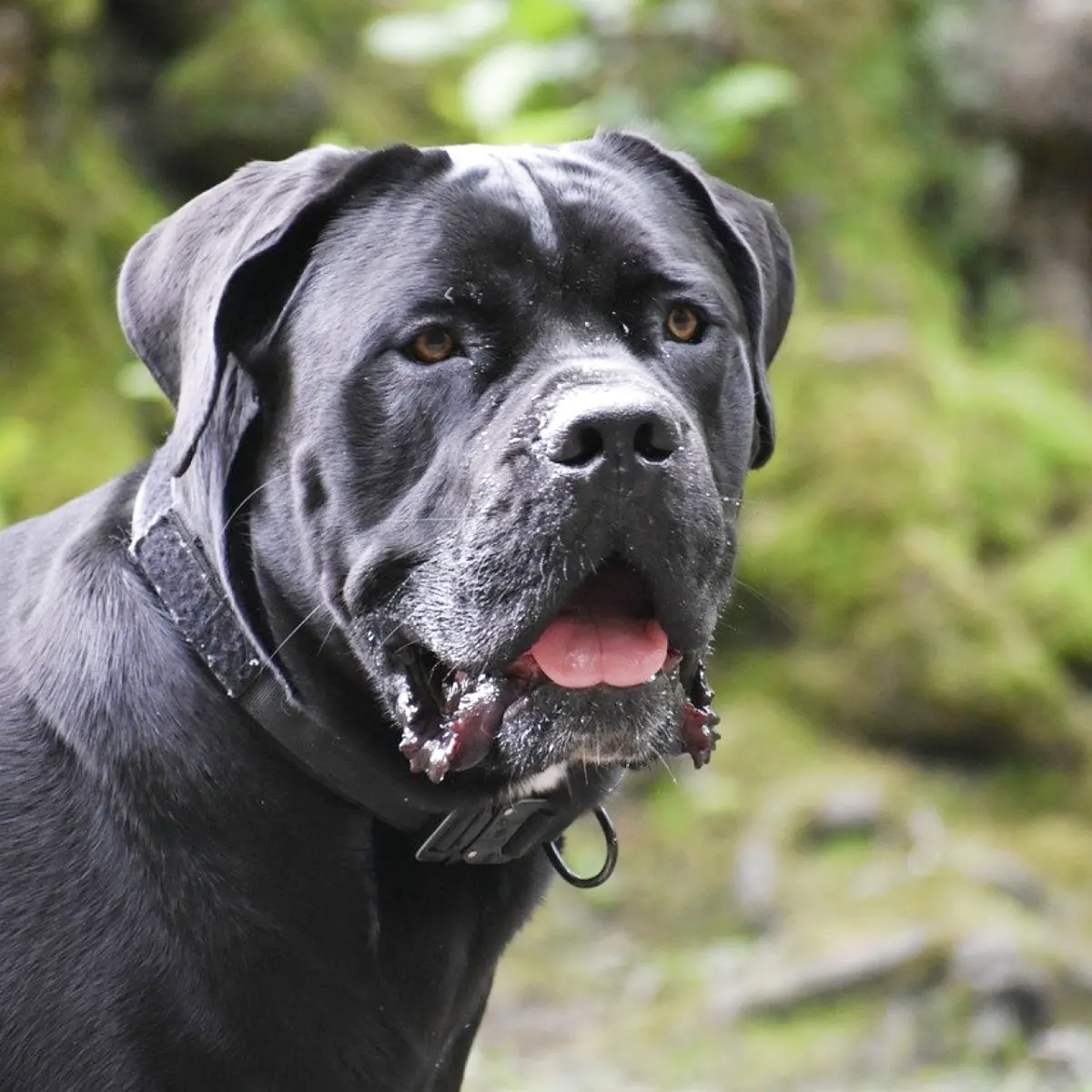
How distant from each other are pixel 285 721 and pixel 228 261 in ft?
1.98

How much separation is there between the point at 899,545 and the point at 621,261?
11.4ft

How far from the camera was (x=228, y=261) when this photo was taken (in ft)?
7.02

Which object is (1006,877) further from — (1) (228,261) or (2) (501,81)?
(1) (228,261)

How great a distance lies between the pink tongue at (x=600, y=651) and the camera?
211cm

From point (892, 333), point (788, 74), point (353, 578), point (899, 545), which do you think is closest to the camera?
point (353, 578)

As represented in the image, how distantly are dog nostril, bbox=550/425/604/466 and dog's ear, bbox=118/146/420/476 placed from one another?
0.47 metres

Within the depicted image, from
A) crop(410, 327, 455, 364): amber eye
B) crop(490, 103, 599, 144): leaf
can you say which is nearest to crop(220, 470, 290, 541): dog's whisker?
crop(410, 327, 455, 364): amber eye

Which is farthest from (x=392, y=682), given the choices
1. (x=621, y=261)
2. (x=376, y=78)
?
(x=376, y=78)

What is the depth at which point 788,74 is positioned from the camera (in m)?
6.89

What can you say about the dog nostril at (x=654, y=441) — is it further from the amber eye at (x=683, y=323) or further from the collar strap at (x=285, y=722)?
the collar strap at (x=285, y=722)

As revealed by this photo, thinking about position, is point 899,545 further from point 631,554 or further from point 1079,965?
point 631,554

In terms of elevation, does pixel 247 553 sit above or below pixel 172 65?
above

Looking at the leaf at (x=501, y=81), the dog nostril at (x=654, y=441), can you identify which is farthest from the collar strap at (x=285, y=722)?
the leaf at (x=501, y=81)

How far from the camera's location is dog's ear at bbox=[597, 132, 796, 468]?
2.49 meters
